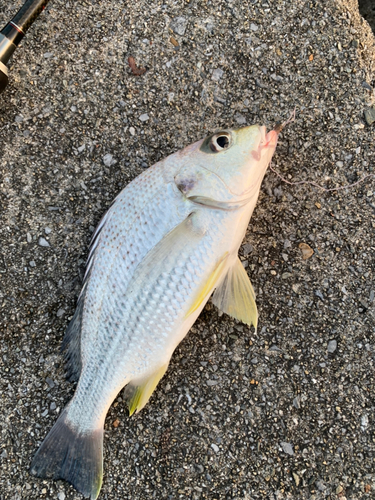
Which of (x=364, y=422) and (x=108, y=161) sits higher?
(x=108, y=161)

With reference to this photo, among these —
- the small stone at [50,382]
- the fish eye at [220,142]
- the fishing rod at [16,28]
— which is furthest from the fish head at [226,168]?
the small stone at [50,382]

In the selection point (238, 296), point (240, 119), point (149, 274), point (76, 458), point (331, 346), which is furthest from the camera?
point (240, 119)

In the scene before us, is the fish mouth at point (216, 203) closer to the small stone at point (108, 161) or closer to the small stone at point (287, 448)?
the small stone at point (108, 161)

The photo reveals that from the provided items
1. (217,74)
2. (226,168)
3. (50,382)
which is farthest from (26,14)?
(50,382)

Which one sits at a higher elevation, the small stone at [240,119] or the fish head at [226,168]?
the fish head at [226,168]

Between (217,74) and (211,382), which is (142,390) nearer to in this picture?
(211,382)

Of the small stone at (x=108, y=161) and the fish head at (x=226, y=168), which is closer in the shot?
the fish head at (x=226, y=168)

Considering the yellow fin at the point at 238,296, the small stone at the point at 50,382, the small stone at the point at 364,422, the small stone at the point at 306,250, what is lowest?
the small stone at the point at 364,422

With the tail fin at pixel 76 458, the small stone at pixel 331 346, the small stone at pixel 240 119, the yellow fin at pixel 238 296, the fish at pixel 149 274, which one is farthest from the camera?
the small stone at pixel 240 119
